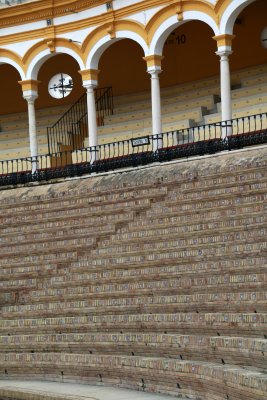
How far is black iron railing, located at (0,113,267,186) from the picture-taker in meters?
23.9

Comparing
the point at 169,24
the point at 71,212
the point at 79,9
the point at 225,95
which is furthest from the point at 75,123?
the point at 71,212

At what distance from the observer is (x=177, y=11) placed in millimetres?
25422

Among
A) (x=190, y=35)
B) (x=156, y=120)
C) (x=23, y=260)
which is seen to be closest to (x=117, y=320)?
(x=23, y=260)

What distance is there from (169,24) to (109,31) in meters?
1.88

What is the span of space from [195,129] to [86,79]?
312 centimetres

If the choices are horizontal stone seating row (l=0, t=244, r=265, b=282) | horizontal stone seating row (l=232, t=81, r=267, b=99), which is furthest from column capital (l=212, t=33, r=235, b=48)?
horizontal stone seating row (l=0, t=244, r=265, b=282)

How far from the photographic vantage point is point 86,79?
90.7 feet

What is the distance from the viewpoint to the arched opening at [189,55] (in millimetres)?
28688

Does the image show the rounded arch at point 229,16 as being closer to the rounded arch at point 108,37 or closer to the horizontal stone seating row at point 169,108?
the rounded arch at point 108,37

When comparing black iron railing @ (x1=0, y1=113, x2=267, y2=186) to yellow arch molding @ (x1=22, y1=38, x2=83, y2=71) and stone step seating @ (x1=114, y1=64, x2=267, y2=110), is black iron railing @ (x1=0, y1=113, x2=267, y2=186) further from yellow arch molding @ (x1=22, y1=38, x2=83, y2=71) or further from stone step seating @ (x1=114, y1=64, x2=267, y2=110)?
yellow arch molding @ (x1=22, y1=38, x2=83, y2=71)

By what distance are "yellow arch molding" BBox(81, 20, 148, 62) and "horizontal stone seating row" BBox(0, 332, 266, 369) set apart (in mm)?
11086

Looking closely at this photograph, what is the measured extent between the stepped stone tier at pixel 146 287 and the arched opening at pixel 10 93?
405 inches

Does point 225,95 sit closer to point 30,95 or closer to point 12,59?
point 30,95

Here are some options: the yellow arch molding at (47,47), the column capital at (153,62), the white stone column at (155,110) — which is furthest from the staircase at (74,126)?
the white stone column at (155,110)
